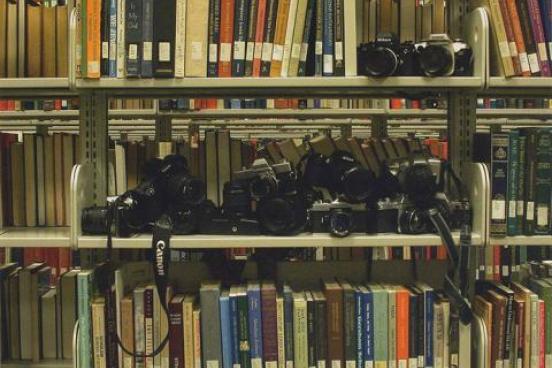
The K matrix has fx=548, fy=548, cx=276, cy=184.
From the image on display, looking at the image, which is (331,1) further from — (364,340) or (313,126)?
(313,126)

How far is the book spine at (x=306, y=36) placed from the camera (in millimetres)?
1295

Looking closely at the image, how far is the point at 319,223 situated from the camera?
1309mm

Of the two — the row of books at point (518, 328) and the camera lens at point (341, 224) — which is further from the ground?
the camera lens at point (341, 224)

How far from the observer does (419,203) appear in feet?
4.25

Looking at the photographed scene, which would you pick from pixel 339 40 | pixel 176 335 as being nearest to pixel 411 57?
pixel 339 40

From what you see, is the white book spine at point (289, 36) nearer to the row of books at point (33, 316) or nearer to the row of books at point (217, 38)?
the row of books at point (217, 38)

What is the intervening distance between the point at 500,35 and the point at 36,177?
4.13 feet

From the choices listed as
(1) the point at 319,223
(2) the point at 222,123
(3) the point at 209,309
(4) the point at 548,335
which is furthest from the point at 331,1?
(2) the point at 222,123

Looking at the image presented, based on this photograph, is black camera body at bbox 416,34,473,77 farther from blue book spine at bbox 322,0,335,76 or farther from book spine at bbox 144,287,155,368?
book spine at bbox 144,287,155,368

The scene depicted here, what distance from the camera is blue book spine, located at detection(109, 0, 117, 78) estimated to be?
4.13 feet

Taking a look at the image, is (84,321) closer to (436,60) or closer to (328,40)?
(328,40)

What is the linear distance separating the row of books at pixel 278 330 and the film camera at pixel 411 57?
52cm

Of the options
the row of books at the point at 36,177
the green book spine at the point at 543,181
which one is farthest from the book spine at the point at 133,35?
the green book spine at the point at 543,181

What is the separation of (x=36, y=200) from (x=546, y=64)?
4.47ft
